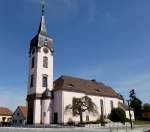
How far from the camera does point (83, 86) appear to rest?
180ft

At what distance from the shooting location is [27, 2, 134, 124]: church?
4644cm

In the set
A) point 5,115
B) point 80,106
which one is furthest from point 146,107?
point 5,115

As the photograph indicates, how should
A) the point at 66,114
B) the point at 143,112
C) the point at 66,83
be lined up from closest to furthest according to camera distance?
the point at 66,114, the point at 66,83, the point at 143,112

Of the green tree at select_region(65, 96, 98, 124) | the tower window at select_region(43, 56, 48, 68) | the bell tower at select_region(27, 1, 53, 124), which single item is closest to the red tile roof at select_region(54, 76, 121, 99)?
the bell tower at select_region(27, 1, 53, 124)

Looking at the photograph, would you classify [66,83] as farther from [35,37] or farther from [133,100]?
[133,100]

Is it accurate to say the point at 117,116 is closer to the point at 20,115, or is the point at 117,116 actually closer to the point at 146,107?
the point at 20,115

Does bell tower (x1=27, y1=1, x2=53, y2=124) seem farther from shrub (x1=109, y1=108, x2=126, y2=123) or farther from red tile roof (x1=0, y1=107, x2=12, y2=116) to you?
red tile roof (x1=0, y1=107, x2=12, y2=116)

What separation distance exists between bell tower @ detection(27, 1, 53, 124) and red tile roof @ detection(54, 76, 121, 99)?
2.80 metres

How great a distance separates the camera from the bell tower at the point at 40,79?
152ft

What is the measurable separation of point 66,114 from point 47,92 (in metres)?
5.98

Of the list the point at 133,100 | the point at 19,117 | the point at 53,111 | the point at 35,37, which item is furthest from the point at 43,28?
the point at 133,100

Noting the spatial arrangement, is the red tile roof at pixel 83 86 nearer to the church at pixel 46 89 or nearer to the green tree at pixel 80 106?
the church at pixel 46 89

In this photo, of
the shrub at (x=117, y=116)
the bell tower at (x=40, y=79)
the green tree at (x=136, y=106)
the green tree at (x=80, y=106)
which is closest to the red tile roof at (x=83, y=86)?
the bell tower at (x=40, y=79)

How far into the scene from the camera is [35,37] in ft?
170
